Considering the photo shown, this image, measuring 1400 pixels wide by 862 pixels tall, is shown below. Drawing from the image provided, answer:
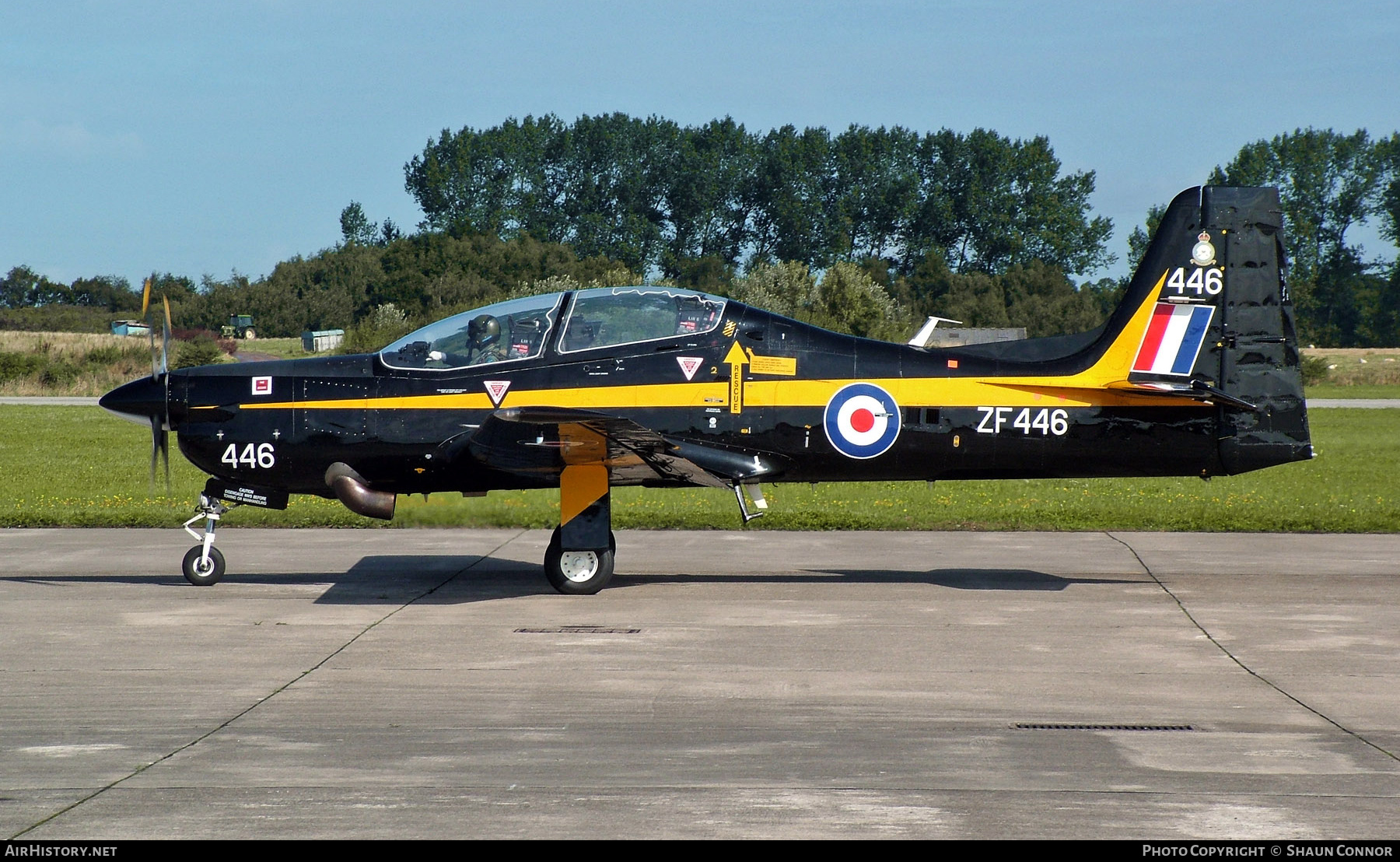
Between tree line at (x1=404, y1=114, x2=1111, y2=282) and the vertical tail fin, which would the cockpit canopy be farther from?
tree line at (x1=404, y1=114, x2=1111, y2=282)

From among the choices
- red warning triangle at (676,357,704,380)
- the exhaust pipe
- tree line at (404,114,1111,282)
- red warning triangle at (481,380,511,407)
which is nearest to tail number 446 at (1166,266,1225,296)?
red warning triangle at (676,357,704,380)

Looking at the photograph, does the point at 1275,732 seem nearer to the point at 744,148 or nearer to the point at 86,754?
the point at 86,754

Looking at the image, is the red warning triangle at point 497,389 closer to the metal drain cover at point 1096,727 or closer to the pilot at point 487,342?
the pilot at point 487,342

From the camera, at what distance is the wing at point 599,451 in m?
10.1

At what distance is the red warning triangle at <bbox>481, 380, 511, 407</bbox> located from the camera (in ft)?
36.4

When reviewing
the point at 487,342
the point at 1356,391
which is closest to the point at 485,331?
the point at 487,342

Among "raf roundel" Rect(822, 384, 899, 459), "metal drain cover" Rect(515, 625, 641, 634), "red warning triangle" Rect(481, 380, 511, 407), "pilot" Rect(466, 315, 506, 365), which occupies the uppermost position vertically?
"pilot" Rect(466, 315, 506, 365)

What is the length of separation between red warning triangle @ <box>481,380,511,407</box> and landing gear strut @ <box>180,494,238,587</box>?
272 centimetres

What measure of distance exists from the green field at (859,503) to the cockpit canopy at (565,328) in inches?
62.8

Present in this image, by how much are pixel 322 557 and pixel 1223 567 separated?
965 centimetres

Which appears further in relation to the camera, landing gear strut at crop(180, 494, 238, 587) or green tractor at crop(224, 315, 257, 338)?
green tractor at crop(224, 315, 257, 338)

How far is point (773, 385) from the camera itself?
11.3 meters

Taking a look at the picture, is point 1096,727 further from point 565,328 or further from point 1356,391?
point 1356,391

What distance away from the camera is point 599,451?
1076 centimetres
